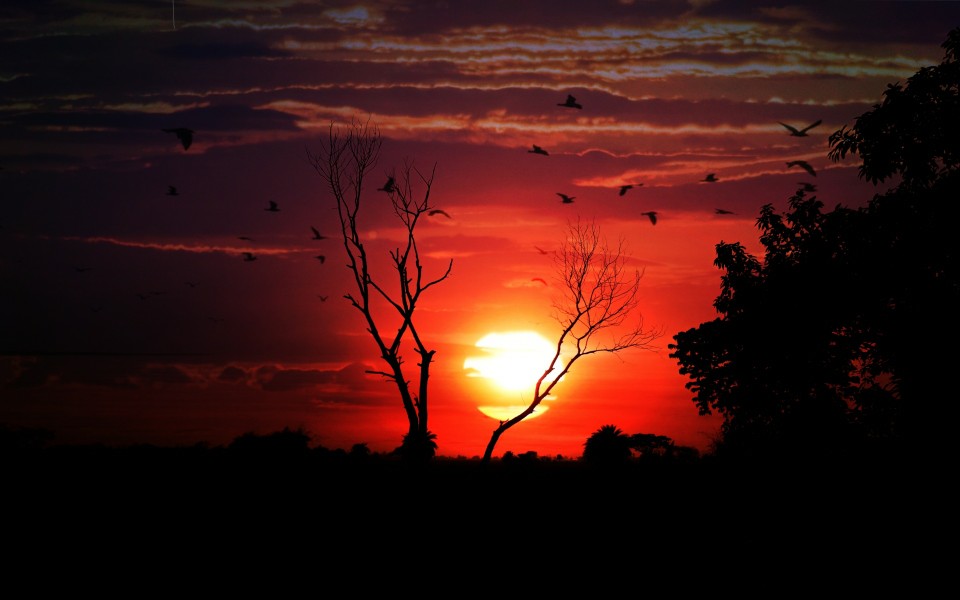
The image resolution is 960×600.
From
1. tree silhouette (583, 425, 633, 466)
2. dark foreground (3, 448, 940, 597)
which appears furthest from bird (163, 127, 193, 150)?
tree silhouette (583, 425, 633, 466)

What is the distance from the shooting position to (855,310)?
28016 millimetres

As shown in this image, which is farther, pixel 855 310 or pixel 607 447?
pixel 607 447

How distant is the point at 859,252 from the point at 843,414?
18.2ft

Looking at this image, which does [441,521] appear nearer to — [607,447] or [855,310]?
[855,310]

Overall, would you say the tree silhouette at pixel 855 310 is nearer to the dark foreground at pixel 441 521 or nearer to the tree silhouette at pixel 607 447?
the dark foreground at pixel 441 521

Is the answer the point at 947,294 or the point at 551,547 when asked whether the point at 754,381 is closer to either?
the point at 947,294

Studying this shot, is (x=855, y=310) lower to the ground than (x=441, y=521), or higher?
higher

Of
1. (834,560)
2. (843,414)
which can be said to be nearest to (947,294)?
(843,414)

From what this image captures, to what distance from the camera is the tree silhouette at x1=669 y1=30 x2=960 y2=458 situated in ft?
84.2

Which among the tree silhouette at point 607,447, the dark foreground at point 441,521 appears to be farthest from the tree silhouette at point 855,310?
the tree silhouette at point 607,447

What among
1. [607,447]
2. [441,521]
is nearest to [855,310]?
[441,521]

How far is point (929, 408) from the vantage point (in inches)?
1025

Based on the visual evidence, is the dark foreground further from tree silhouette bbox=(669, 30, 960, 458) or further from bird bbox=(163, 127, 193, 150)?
bird bbox=(163, 127, 193, 150)

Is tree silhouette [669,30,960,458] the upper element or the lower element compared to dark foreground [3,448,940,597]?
upper
